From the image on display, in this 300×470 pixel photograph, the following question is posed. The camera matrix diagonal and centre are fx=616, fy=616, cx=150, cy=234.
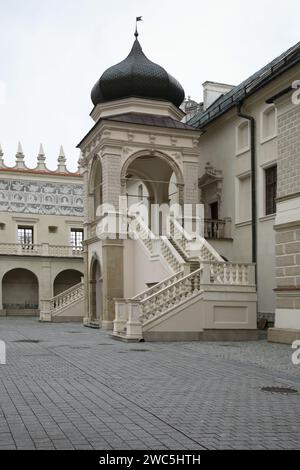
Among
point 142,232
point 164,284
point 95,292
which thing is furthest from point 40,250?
point 164,284

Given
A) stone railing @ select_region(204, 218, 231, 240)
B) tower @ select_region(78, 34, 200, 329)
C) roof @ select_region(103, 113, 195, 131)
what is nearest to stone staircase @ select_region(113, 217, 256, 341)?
tower @ select_region(78, 34, 200, 329)

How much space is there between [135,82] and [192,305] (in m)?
11.4

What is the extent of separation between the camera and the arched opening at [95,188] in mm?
26234

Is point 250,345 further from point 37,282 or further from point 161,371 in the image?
point 37,282

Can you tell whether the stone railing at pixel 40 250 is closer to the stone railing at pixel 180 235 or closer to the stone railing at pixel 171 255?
the stone railing at pixel 180 235

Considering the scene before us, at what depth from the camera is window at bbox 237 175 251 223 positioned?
24.8 metres

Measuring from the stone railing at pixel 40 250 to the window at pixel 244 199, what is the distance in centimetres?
1835

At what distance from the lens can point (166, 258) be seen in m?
21.5

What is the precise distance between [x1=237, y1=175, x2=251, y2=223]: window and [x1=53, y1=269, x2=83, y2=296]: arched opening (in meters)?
19.8

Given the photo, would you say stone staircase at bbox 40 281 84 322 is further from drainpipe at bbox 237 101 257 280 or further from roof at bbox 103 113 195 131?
drainpipe at bbox 237 101 257 280

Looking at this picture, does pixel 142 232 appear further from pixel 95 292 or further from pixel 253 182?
pixel 253 182

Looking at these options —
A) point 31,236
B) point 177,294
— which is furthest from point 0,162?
point 177,294

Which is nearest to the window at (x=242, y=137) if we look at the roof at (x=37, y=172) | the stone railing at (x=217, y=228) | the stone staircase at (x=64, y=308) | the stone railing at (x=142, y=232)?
the stone railing at (x=217, y=228)
